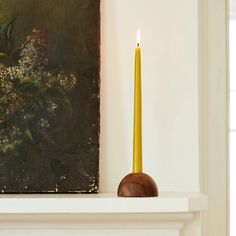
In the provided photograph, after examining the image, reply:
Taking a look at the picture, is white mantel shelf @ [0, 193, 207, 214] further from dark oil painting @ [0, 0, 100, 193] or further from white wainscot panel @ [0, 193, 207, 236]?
dark oil painting @ [0, 0, 100, 193]

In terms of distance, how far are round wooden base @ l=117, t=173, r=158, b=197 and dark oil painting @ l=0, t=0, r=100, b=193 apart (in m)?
0.15

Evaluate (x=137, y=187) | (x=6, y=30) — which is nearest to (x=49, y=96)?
(x=6, y=30)

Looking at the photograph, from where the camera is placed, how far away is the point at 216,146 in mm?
1264

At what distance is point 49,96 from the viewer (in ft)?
3.77

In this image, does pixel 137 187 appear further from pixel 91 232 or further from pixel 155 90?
pixel 155 90

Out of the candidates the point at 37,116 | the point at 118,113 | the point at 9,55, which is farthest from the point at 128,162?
the point at 9,55

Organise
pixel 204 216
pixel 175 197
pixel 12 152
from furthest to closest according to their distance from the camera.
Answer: pixel 204 216 < pixel 12 152 < pixel 175 197

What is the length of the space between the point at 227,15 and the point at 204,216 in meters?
0.46

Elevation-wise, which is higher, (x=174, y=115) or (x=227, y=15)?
(x=227, y=15)

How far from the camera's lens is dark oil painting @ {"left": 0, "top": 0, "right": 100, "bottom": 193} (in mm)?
1133

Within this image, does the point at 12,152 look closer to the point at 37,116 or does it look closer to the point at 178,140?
Answer: the point at 37,116
